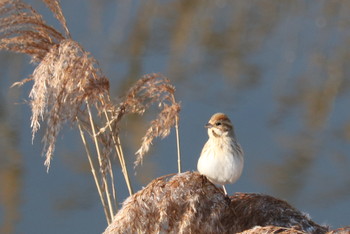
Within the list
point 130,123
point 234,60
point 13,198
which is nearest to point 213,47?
point 234,60

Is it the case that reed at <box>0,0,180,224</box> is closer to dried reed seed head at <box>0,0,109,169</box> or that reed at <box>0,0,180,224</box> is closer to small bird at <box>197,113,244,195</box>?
dried reed seed head at <box>0,0,109,169</box>

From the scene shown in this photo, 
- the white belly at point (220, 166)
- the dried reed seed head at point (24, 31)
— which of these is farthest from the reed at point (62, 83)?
the white belly at point (220, 166)

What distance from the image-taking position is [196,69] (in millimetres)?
7883

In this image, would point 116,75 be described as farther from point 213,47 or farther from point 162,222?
point 162,222

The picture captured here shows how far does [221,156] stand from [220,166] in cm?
6

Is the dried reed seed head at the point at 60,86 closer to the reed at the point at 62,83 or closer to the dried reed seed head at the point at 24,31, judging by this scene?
the reed at the point at 62,83

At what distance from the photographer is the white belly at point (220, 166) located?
135 inches

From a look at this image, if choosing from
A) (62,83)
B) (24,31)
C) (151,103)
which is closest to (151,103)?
(151,103)

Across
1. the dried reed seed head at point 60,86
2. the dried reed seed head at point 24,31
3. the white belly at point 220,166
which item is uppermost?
the dried reed seed head at point 24,31

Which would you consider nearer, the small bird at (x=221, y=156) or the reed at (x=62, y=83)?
the reed at (x=62, y=83)

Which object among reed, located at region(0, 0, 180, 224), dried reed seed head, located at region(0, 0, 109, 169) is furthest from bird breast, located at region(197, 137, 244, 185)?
dried reed seed head, located at region(0, 0, 109, 169)

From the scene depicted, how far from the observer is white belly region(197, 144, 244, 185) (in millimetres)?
3428

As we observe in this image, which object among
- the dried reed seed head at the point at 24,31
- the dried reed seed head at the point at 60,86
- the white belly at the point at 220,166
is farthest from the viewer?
the white belly at the point at 220,166

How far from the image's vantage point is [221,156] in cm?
351
